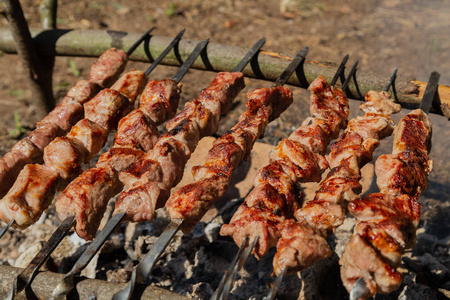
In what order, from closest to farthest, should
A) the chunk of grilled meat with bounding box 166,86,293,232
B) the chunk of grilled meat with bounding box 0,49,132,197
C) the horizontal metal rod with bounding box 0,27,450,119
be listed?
1. the chunk of grilled meat with bounding box 166,86,293,232
2. the chunk of grilled meat with bounding box 0,49,132,197
3. the horizontal metal rod with bounding box 0,27,450,119

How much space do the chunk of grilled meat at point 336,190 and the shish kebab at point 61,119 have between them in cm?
157

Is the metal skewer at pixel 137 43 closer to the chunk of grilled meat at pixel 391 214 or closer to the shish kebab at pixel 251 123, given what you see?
the shish kebab at pixel 251 123

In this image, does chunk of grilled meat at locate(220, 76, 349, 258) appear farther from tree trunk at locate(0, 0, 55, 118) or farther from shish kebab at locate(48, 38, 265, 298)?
tree trunk at locate(0, 0, 55, 118)

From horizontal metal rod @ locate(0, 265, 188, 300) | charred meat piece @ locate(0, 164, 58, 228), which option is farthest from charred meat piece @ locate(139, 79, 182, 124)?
horizontal metal rod @ locate(0, 265, 188, 300)

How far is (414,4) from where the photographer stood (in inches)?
313

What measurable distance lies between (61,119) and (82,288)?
4.55ft

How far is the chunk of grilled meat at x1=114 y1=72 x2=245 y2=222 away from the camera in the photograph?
2.06 metres

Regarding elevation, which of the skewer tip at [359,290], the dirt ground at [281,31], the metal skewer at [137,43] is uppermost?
the metal skewer at [137,43]

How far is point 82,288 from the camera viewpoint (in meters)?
1.74

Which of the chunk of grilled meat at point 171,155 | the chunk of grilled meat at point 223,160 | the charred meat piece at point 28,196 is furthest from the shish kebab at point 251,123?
the charred meat piece at point 28,196

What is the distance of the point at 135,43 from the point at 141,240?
5.16 ft

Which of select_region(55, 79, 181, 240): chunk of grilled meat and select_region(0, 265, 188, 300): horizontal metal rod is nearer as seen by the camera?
select_region(0, 265, 188, 300): horizontal metal rod

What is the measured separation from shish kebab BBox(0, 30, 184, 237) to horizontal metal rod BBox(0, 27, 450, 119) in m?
0.69

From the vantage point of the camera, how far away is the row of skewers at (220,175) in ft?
5.93
